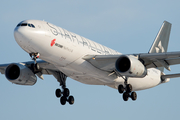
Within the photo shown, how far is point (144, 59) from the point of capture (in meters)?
29.3

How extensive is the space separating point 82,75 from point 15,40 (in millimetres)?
7511

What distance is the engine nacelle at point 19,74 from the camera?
32.7m

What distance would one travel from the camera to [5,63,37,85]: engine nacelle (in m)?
32.7

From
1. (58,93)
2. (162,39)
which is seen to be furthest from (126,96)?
(162,39)

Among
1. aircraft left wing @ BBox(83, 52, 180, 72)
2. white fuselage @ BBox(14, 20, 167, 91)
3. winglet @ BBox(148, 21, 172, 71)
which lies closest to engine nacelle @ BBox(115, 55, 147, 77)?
aircraft left wing @ BBox(83, 52, 180, 72)

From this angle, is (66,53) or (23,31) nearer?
(23,31)

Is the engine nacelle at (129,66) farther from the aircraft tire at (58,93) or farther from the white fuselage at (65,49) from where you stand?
the aircraft tire at (58,93)

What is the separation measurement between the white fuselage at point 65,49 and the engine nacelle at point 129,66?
241 centimetres

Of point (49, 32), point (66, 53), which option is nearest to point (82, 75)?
point (66, 53)

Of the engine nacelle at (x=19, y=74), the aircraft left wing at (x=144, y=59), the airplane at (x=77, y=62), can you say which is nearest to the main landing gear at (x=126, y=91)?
the airplane at (x=77, y=62)

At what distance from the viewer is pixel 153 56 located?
92.6 ft

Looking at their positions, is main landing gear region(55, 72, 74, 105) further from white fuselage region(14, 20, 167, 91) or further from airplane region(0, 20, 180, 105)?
white fuselage region(14, 20, 167, 91)

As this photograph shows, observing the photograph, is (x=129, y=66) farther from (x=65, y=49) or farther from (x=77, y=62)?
(x=65, y=49)

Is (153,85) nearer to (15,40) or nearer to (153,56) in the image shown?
(153,56)
